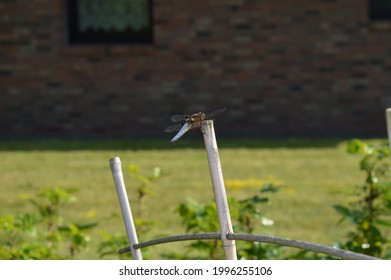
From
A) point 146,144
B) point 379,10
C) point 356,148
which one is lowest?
point 146,144

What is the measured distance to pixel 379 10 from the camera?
15.5 metres

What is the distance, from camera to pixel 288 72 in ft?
50.8

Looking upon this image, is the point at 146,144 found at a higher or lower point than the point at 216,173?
lower

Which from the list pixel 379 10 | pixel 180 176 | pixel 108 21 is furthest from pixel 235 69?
pixel 180 176

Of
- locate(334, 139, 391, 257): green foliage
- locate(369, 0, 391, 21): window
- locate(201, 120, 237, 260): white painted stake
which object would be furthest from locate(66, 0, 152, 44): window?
locate(201, 120, 237, 260): white painted stake

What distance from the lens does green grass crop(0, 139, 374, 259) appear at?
9008mm

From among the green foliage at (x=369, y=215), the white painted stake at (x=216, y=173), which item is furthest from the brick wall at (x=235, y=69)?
the white painted stake at (x=216, y=173)

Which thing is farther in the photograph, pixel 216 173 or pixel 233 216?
pixel 233 216

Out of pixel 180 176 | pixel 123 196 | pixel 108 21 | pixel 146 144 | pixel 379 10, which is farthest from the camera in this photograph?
pixel 108 21

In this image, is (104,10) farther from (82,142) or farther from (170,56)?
(82,142)

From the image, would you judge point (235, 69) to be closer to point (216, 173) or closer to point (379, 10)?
point (379, 10)

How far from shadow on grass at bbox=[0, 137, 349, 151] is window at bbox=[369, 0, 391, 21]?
2.20m

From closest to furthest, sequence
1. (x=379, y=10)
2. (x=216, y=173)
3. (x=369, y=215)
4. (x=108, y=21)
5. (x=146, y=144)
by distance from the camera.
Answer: (x=216, y=173) < (x=369, y=215) < (x=146, y=144) < (x=379, y=10) < (x=108, y=21)

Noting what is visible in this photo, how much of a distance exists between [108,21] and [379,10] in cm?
403
